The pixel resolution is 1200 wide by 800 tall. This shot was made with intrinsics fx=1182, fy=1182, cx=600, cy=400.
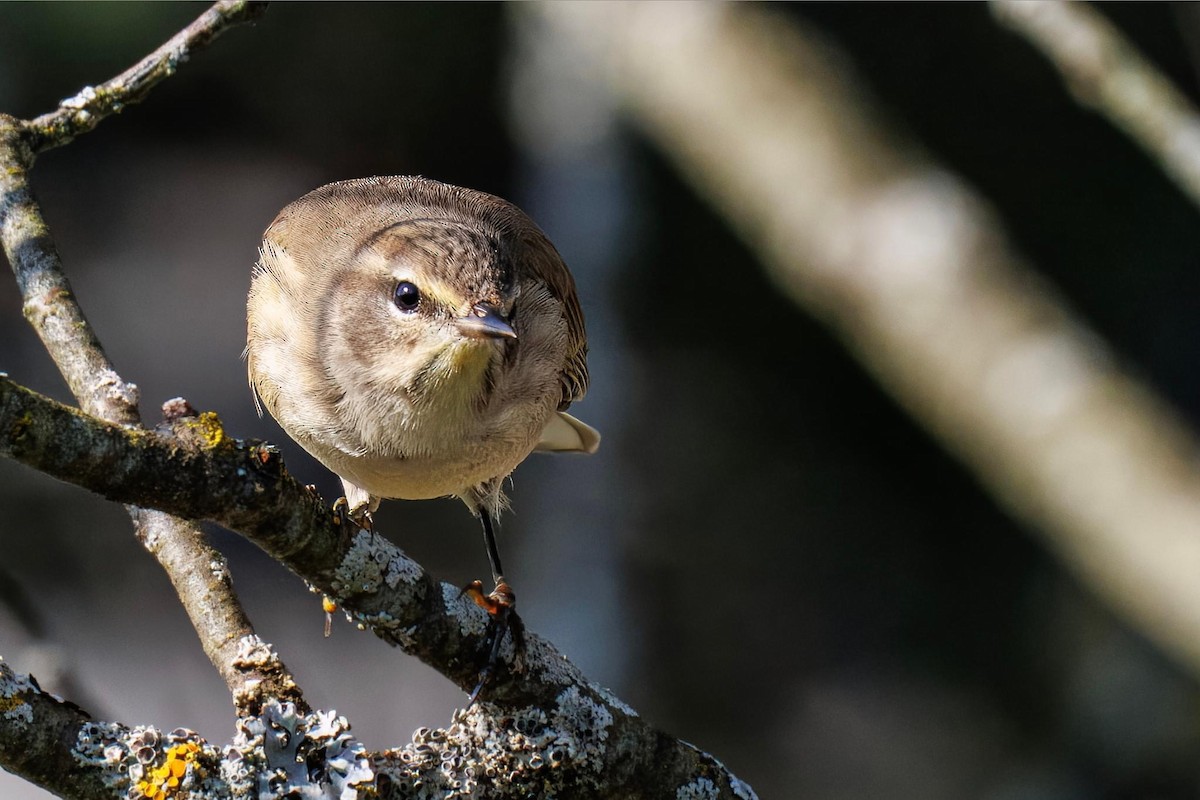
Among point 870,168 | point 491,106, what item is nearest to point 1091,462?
point 870,168

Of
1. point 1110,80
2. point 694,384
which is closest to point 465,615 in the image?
point 1110,80

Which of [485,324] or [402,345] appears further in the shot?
[402,345]

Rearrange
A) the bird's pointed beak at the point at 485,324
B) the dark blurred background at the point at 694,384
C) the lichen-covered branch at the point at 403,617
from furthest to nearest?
the dark blurred background at the point at 694,384
the bird's pointed beak at the point at 485,324
the lichen-covered branch at the point at 403,617

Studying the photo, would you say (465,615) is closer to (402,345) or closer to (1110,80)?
(402,345)

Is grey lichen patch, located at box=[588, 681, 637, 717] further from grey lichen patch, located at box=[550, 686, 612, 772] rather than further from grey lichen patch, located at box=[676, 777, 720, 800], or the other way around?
grey lichen patch, located at box=[676, 777, 720, 800]

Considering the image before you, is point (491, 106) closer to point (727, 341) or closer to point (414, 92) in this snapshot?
point (414, 92)

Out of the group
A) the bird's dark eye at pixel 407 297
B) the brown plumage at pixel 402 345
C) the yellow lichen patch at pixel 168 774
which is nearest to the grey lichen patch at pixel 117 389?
the brown plumage at pixel 402 345

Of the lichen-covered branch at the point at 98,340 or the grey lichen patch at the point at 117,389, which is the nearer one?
the lichen-covered branch at the point at 98,340

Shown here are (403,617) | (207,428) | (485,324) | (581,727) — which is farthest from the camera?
(485,324)

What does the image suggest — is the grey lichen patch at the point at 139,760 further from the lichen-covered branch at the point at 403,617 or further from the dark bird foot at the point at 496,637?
the dark bird foot at the point at 496,637
